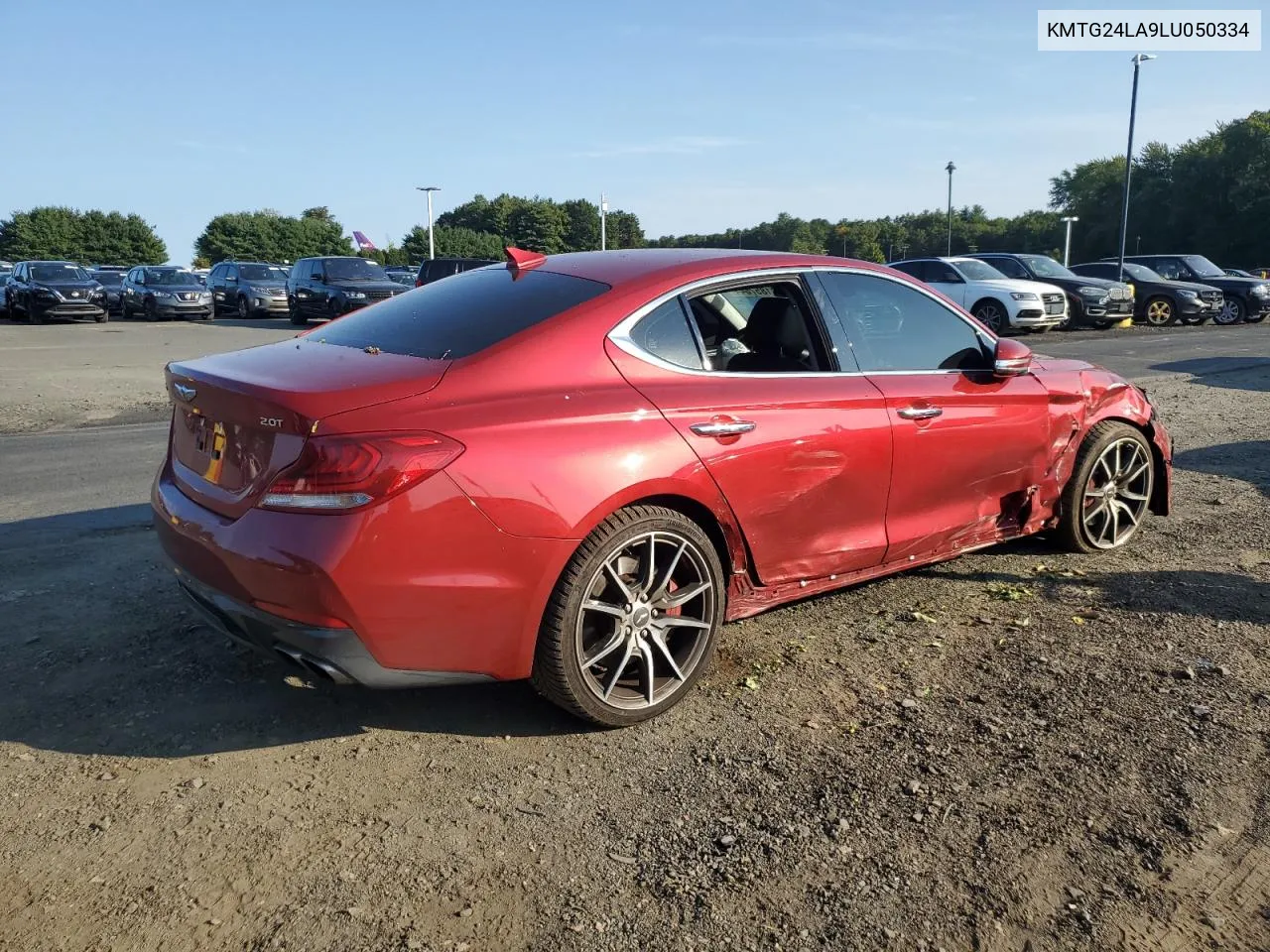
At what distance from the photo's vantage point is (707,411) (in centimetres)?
355

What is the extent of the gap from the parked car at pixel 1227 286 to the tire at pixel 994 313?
892 centimetres

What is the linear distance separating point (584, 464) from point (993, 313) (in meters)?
20.1

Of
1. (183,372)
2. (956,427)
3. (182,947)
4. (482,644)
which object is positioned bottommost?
(182,947)

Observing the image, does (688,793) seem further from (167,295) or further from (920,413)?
(167,295)

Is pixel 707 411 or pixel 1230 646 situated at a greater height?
pixel 707 411

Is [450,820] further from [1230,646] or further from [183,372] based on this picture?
[1230,646]

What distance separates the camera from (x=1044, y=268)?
24203 millimetres

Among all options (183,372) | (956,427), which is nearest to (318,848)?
(183,372)

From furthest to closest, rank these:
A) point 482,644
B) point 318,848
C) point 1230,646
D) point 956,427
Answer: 1. point 956,427
2. point 1230,646
3. point 482,644
4. point 318,848

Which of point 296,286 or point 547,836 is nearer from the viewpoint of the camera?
point 547,836

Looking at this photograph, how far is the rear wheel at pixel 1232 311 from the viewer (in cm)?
2711

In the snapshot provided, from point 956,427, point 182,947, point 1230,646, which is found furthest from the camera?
point 956,427

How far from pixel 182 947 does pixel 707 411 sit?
2.21 metres

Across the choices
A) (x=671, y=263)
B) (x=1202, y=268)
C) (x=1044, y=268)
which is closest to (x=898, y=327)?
(x=671, y=263)
